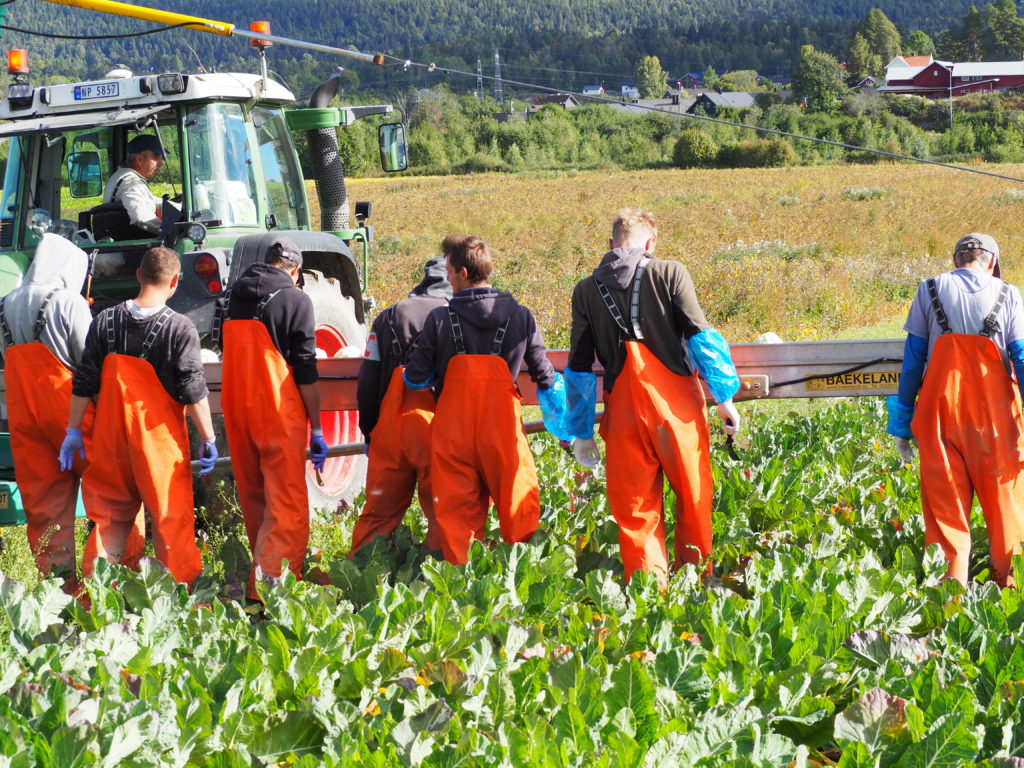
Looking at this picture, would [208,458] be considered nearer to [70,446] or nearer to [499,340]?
[70,446]

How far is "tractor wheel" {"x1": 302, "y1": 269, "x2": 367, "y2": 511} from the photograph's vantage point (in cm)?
697

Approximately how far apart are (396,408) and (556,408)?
27.8 inches

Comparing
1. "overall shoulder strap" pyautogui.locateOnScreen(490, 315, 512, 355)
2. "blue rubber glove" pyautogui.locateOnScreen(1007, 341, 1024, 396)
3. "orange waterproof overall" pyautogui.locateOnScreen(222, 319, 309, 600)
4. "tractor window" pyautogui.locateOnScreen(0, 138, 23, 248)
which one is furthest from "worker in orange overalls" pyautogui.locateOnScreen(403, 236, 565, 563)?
"tractor window" pyautogui.locateOnScreen(0, 138, 23, 248)

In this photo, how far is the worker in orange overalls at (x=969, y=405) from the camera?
4.95m

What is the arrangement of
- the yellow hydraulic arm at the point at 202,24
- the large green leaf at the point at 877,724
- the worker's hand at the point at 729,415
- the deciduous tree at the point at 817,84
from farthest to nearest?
the deciduous tree at the point at 817,84 → the yellow hydraulic arm at the point at 202,24 → the worker's hand at the point at 729,415 → the large green leaf at the point at 877,724

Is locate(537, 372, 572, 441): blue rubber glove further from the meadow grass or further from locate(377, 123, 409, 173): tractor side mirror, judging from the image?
the meadow grass

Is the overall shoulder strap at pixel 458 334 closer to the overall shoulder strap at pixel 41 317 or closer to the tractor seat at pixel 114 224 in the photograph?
the overall shoulder strap at pixel 41 317

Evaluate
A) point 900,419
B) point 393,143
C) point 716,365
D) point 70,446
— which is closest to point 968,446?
point 900,419

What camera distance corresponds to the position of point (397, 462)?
5441 millimetres

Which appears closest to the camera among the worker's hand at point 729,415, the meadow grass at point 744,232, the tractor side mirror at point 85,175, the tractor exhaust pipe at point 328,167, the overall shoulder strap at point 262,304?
the worker's hand at point 729,415

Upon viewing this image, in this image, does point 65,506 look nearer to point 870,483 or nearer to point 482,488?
point 482,488

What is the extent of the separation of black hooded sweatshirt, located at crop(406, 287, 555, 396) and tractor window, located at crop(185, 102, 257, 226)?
90.2 inches

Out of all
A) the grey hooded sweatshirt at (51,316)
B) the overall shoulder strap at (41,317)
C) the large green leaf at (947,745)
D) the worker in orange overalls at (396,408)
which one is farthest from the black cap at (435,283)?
the large green leaf at (947,745)

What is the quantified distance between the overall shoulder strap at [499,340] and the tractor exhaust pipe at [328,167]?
3.33 metres
